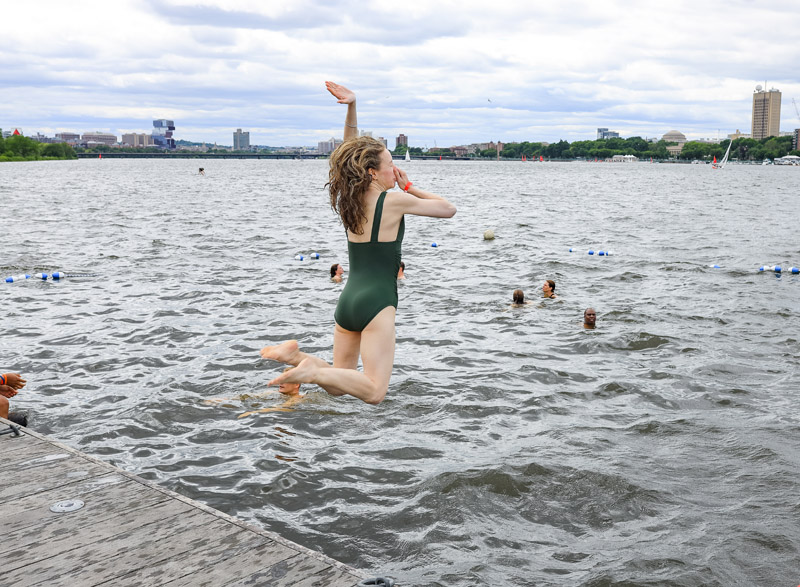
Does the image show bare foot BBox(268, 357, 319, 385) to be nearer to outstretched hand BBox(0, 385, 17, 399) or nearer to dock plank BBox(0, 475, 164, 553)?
dock plank BBox(0, 475, 164, 553)

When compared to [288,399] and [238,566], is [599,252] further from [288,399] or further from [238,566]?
[238,566]

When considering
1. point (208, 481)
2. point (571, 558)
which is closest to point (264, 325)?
point (208, 481)

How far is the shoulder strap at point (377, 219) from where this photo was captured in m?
6.29

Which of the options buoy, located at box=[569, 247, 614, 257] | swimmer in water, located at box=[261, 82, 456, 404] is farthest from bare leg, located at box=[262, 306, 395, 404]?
buoy, located at box=[569, 247, 614, 257]

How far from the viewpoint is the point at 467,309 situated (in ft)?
63.5

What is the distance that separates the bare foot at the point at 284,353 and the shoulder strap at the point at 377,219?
1169 mm

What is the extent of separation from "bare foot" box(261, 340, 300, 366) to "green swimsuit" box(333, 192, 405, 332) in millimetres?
478

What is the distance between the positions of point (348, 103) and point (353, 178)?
1.35 metres

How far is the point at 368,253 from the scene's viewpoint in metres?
6.49

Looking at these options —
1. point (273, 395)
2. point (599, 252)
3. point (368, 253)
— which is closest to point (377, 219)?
point (368, 253)

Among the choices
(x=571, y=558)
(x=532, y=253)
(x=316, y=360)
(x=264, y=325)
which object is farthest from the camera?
(x=532, y=253)

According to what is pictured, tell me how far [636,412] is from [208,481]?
6790 millimetres

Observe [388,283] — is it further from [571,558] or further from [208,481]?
[208,481]

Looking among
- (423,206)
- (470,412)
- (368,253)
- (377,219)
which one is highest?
(423,206)
